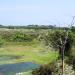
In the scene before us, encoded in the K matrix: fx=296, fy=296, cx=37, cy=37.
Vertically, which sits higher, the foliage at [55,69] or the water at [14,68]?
the foliage at [55,69]

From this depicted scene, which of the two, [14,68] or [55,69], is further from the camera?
[14,68]

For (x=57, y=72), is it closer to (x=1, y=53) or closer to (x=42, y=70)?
(x=42, y=70)

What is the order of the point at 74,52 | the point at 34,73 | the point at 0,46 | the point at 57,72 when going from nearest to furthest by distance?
the point at 57,72
the point at 34,73
the point at 74,52
the point at 0,46

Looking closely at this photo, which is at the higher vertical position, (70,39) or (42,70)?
(70,39)

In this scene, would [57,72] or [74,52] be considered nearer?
→ [57,72]

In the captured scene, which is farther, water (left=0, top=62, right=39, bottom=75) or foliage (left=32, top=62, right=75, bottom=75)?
water (left=0, top=62, right=39, bottom=75)

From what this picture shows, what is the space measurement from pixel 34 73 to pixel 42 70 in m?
2.34

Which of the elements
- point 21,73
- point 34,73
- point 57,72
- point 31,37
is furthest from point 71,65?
point 31,37

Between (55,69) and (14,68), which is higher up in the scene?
(55,69)

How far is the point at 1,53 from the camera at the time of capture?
60.0 meters

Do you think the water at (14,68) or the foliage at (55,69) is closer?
the foliage at (55,69)

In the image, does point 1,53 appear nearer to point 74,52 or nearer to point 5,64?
point 5,64

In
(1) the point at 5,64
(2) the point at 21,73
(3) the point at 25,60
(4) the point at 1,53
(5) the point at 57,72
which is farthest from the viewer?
(4) the point at 1,53

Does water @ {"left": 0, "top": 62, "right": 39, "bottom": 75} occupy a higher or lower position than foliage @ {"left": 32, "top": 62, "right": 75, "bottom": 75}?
lower
